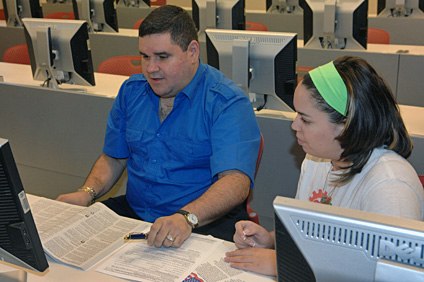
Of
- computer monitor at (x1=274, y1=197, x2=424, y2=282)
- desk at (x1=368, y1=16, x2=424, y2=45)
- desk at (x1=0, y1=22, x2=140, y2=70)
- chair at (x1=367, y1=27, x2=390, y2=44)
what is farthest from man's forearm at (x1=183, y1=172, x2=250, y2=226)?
desk at (x1=368, y1=16, x2=424, y2=45)

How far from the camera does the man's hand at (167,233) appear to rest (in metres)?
1.40

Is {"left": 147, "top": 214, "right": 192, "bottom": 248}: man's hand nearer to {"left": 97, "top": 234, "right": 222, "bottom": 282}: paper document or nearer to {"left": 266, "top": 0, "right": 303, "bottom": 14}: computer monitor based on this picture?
{"left": 97, "top": 234, "right": 222, "bottom": 282}: paper document

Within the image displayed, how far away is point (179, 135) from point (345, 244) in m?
1.15

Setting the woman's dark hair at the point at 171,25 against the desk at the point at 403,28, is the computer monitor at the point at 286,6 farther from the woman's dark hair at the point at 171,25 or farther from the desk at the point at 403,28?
the woman's dark hair at the point at 171,25

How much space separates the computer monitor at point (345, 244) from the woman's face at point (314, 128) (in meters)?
0.54

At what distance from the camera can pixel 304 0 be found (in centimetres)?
387

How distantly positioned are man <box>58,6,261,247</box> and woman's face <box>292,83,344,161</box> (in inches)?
16.6

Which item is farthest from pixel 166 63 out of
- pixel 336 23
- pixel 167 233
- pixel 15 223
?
pixel 336 23

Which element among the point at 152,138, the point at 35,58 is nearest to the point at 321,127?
the point at 152,138

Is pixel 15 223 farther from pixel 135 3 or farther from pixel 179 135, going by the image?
pixel 135 3

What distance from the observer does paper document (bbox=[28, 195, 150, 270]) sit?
1.38 m

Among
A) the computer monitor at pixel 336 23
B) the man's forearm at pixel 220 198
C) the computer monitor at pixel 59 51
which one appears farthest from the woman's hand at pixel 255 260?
the computer monitor at pixel 336 23

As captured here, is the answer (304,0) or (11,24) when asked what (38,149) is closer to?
(304,0)

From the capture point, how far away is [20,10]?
5074mm
